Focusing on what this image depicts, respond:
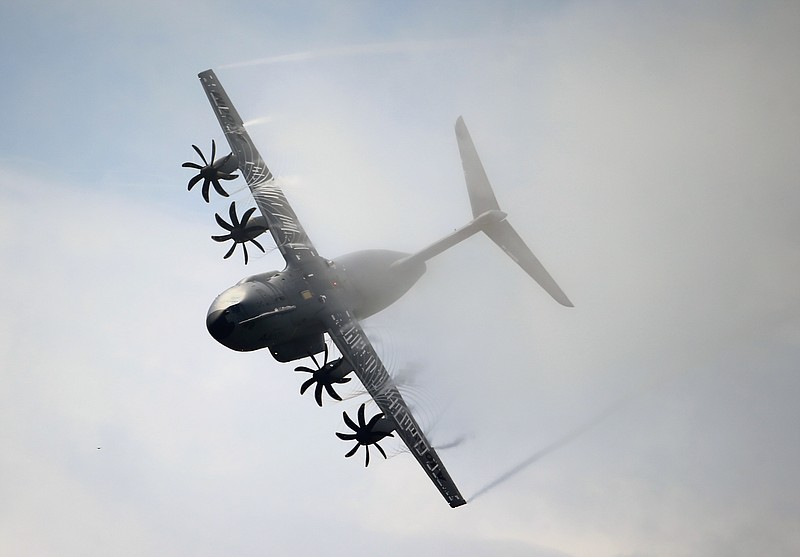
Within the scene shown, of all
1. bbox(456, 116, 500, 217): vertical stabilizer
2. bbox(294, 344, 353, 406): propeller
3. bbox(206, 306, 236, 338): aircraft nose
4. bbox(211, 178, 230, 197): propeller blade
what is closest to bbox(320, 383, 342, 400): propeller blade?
bbox(294, 344, 353, 406): propeller

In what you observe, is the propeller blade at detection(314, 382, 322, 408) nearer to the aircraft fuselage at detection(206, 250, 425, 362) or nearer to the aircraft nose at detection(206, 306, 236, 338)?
the aircraft fuselage at detection(206, 250, 425, 362)

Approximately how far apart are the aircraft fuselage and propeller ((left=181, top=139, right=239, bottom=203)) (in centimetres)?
809

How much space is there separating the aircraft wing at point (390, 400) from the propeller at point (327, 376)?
0.78 metres

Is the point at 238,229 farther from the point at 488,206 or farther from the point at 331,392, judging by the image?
the point at 488,206

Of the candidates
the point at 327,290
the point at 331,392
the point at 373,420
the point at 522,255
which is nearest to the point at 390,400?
the point at 373,420

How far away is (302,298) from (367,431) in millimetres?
9266

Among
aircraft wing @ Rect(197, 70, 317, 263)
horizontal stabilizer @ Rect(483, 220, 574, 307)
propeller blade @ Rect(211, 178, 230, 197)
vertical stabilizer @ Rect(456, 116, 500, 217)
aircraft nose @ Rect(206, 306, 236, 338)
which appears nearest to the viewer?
aircraft nose @ Rect(206, 306, 236, 338)

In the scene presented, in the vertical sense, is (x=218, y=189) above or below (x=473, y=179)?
above

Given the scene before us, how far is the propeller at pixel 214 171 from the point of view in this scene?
56438 millimetres

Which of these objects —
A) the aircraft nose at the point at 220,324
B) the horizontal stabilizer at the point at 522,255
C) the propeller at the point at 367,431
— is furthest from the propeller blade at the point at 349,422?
the horizontal stabilizer at the point at 522,255

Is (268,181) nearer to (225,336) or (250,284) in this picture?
(250,284)

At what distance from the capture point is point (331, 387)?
52188 millimetres

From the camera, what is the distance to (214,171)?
56.6m

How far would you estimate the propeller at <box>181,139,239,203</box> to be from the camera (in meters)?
56.4
